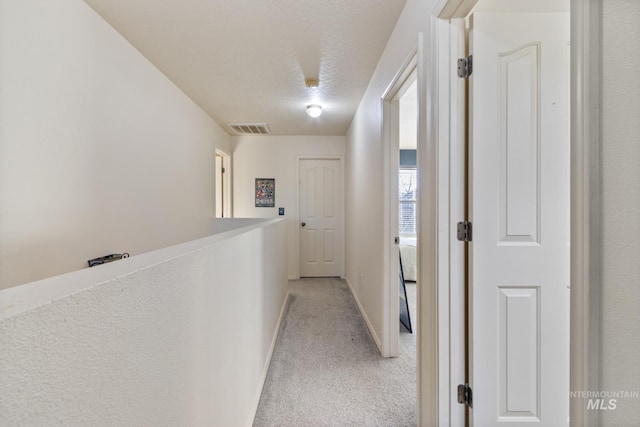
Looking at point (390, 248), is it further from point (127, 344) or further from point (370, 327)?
point (127, 344)

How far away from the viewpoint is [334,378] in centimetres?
179

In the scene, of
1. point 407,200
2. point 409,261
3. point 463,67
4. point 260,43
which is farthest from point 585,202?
point 407,200

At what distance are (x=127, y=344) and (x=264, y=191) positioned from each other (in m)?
3.87

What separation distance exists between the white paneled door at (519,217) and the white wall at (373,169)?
38cm

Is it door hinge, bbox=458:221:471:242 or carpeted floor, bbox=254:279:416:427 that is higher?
door hinge, bbox=458:221:471:242

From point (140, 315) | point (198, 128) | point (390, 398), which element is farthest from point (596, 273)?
point (198, 128)

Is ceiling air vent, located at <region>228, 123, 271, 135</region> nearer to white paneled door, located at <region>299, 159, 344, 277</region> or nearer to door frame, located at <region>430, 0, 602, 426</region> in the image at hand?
white paneled door, located at <region>299, 159, 344, 277</region>

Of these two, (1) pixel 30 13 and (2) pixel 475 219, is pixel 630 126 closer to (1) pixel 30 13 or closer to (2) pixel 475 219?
(2) pixel 475 219

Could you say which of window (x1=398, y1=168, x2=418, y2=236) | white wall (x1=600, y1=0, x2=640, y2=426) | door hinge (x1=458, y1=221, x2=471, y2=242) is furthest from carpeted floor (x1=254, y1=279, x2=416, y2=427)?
window (x1=398, y1=168, x2=418, y2=236)

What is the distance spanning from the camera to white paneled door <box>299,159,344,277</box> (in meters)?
4.36

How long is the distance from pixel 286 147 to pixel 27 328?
416cm

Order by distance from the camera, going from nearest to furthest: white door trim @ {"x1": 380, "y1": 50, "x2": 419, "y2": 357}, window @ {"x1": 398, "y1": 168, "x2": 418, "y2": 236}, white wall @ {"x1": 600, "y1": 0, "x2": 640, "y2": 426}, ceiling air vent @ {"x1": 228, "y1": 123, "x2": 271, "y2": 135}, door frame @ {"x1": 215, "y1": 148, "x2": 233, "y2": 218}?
white wall @ {"x1": 600, "y1": 0, "x2": 640, "y2": 426} → white door trim @ {"x1": 380, "y1": 50, "x2": 419, "y2": 357} → ceiling air vent @ {"x1": 228, "y1": 123, "x2": 271, "y2": 135} → door frame @ {"x1": 215, "y1": 148, "x2": 233, "y2": 218} → window @ {"x1": 398, "y1": 168, "x2": 418, "y2": 236}

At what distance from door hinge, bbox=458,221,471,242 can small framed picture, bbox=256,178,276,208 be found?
11.4 ft

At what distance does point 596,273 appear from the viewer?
54cm
